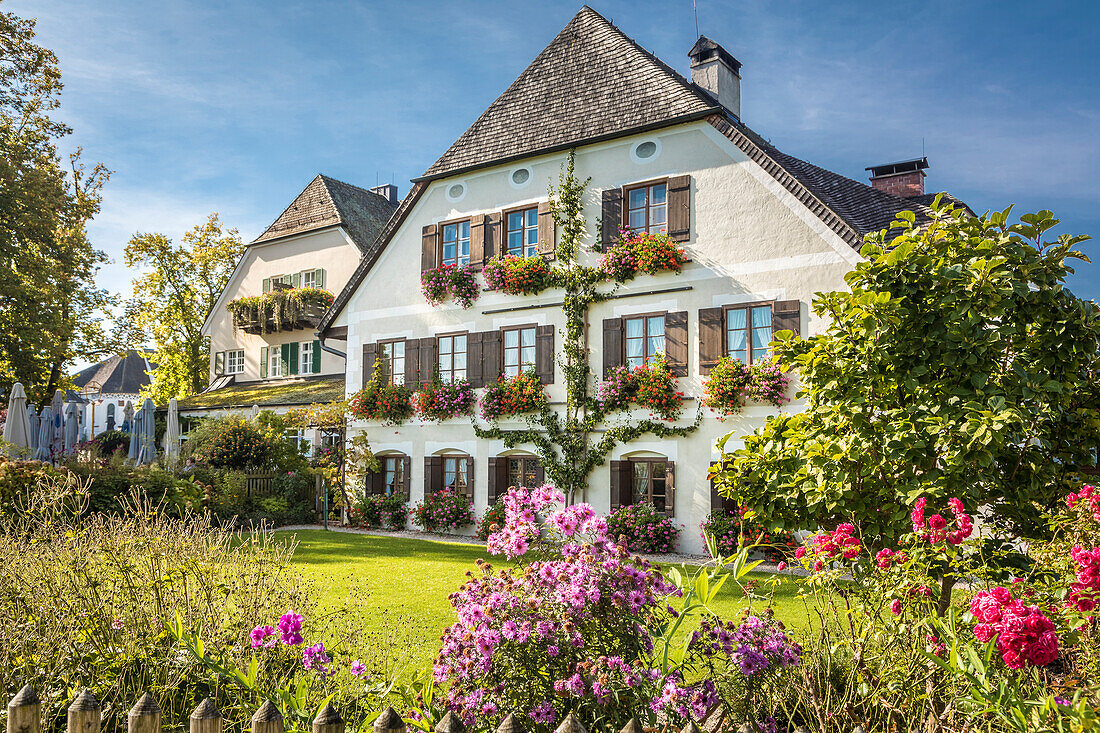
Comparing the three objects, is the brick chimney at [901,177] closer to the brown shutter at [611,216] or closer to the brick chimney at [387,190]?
the brown shutter at [611,216]

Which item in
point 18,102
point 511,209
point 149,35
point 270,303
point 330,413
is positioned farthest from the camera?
point 270,303

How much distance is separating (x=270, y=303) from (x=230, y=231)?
1000cm

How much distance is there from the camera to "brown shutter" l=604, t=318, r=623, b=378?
14.5m

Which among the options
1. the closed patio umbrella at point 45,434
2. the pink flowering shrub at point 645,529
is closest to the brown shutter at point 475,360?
the pink flowering shrub at point 645,529

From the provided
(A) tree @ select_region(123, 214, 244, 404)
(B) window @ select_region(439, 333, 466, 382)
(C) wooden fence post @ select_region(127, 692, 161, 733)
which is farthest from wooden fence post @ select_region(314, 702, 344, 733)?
(A) tree @ select_region(123, 214, 244, 404)


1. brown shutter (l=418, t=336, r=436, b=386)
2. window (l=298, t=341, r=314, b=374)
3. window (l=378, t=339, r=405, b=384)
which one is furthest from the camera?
window (l=298, t=341, r=314, b=374)

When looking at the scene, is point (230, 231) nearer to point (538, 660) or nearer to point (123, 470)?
point (123, 470)

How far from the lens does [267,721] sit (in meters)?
2.62

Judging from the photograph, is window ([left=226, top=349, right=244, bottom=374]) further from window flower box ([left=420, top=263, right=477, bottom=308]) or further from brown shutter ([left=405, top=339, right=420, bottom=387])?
window flower box ([left=420, top=263, right=477, bottom=308])

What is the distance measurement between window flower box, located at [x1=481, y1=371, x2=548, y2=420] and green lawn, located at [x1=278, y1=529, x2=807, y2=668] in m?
2.72

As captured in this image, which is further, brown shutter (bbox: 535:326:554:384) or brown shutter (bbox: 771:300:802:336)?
brown shutter (bbox: 535:326:554:384)

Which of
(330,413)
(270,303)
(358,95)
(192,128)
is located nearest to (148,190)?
(192,128)

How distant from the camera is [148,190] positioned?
11.2 metres

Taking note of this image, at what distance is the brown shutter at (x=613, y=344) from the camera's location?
1450 cm
